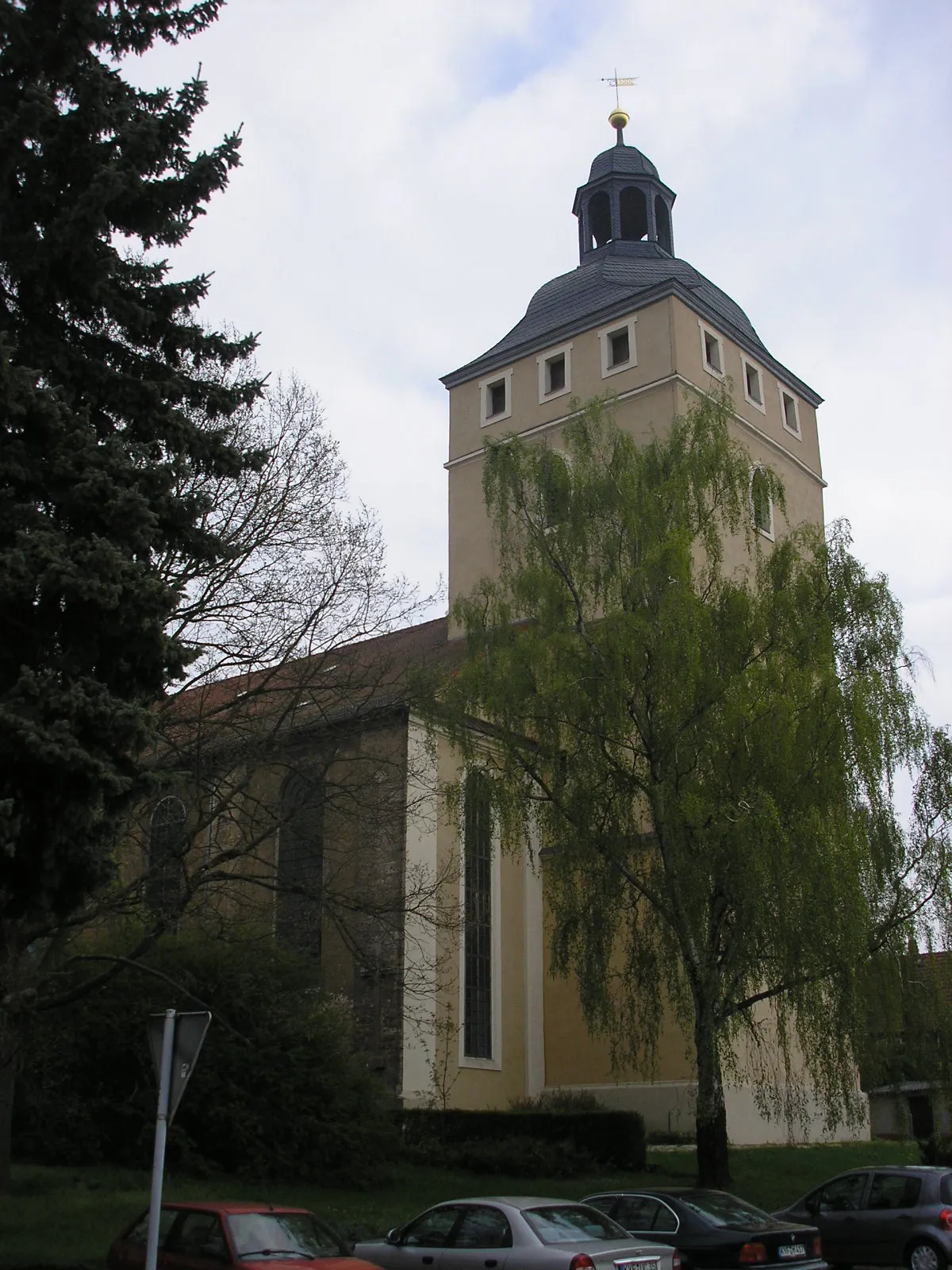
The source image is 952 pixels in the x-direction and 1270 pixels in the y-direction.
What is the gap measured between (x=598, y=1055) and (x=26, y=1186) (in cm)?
1401

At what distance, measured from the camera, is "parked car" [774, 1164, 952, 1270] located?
1370 centimetres

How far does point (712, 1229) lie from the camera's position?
1218 centimetres

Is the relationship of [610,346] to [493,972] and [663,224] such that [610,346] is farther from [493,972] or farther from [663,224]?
[493,972]

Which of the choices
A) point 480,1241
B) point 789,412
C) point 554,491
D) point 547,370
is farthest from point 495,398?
point 480,1241

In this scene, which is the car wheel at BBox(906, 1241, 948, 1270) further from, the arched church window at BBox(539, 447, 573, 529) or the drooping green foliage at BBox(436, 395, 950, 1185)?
the arched church window at BBox(539, 447, 573, 529)

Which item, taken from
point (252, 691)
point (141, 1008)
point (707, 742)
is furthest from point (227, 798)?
point (707, 742)

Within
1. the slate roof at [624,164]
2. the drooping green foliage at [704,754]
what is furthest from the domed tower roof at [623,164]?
the drooping green foliage at [704,754]

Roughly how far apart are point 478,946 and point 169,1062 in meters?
→ 18.6

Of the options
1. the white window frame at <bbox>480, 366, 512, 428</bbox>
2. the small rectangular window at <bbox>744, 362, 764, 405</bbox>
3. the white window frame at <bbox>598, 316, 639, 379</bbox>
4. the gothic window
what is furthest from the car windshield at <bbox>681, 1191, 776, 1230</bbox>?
the small rectangular window at <bbox>744, 362, 764, 405</bbox>

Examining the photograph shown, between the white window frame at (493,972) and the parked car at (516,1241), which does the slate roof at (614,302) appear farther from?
the parked car at (516,1241)

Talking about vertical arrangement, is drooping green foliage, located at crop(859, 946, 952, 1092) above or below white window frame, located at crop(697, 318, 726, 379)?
below

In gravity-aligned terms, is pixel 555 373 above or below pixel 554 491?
above

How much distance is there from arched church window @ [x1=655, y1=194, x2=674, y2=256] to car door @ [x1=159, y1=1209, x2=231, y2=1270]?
35465 millimetres

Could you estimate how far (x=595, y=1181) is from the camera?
67.3ft
